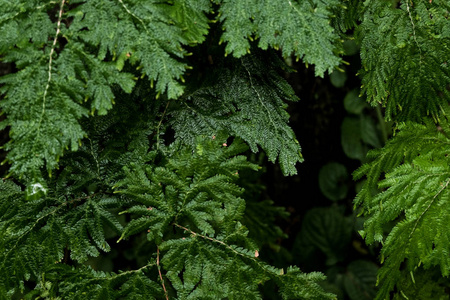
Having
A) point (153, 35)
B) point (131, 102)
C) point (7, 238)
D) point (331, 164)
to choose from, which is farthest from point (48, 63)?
point (331, 164)

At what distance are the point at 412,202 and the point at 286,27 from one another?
0.48 m

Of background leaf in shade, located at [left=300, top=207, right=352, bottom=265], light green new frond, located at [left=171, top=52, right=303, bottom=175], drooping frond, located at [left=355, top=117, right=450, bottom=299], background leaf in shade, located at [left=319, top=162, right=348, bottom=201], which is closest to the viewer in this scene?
drooping frond, located at [left=355, top=117, right=450, bottom=299]

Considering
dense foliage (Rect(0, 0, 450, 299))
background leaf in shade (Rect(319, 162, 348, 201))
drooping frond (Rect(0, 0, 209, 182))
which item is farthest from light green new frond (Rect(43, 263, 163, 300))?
background leaf in shade (Rect(319, 162, 348, 201))

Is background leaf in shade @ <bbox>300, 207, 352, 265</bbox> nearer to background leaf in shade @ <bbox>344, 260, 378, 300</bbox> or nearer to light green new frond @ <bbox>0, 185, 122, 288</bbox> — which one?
background leaf in shade @ <bbox>344, 260, 378, 300</bbox>

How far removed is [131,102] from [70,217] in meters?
0.32

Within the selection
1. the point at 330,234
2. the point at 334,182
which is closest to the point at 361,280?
the point at 330,234

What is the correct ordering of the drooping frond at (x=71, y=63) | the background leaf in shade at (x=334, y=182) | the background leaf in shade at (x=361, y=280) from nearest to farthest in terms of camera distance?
the drooping frond at (x=71, y=63) < the background leaf in shade at (x=361, y=280) < the background leaf in shade at (x=334, y=182)

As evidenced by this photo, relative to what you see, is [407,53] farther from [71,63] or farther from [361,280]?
[361,280]

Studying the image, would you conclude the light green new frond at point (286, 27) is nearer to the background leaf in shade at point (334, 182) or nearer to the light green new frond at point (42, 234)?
the light green new frond at point (42, 234)

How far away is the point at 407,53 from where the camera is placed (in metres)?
0.95

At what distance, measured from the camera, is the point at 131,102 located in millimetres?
1049

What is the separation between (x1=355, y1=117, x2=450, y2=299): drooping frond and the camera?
85 centimetres

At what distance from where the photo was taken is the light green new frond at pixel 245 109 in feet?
3.29

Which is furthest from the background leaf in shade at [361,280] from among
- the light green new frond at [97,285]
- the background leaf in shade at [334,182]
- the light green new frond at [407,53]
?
the light green new frond at [97,285]
